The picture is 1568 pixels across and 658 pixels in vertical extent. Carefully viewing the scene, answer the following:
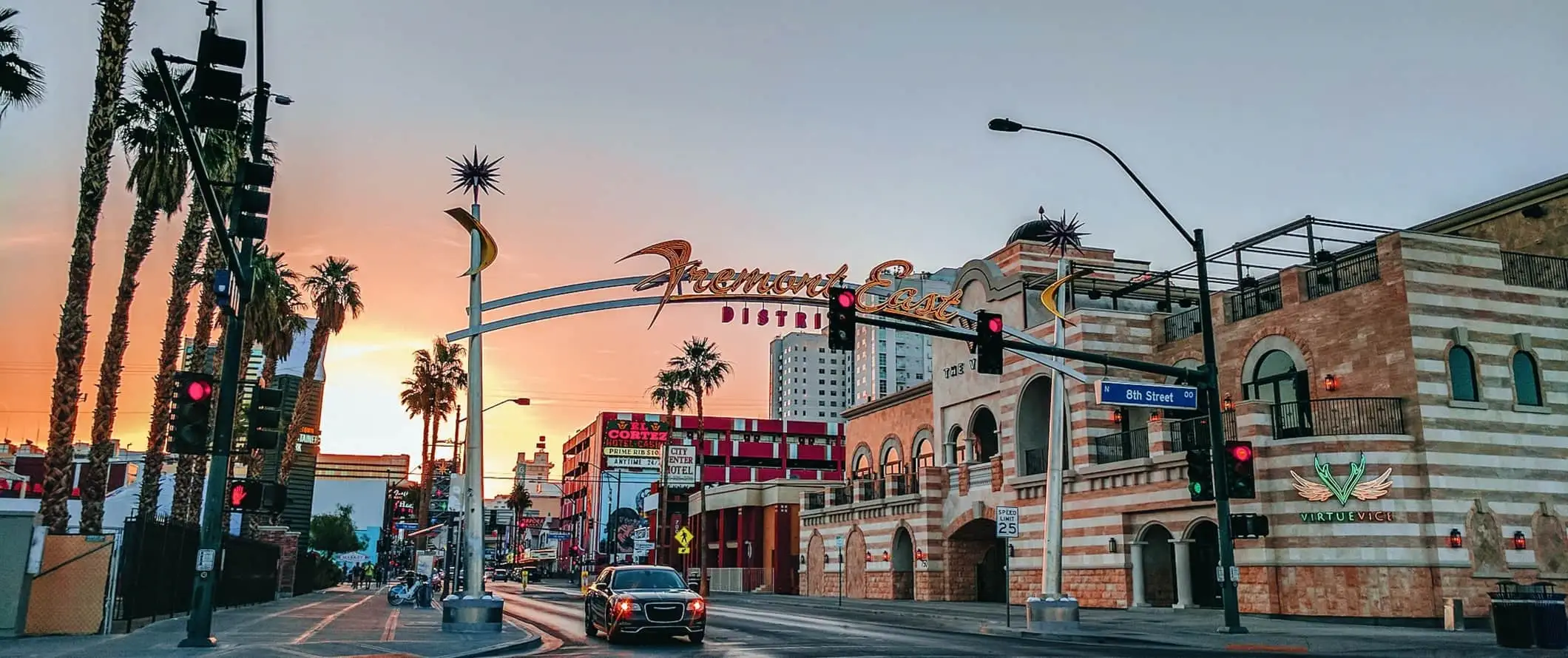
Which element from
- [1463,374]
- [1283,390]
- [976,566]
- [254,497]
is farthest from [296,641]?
[976,566]

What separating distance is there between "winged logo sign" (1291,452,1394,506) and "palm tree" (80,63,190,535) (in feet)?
91.5

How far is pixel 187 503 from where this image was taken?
33.7 m

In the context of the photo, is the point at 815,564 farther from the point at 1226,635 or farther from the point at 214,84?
the point at 214,84

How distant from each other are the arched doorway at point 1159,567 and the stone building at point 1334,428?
0.24ft

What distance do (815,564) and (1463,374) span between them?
35263mm

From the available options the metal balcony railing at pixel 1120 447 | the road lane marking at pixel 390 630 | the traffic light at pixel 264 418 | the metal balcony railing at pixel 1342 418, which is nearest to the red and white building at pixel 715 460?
the metal balcony railing at pixel 1120 447

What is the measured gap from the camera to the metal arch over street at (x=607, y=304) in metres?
24.3

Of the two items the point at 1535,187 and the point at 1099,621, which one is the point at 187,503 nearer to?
the point at 1099,621

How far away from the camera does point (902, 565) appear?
48.9 metres

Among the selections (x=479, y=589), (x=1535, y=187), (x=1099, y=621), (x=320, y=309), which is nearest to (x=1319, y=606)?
(x=1099, y=621)

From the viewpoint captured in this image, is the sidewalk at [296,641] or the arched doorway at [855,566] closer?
the sidewalk at [296,641]

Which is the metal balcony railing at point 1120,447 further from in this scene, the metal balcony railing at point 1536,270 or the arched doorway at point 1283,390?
the metal balcony railing at point 1536,270

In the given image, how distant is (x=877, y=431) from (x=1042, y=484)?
20.9 metres

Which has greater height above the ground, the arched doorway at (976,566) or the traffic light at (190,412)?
the traffic light at (190,412)
